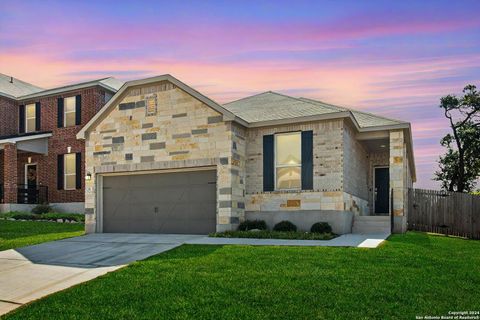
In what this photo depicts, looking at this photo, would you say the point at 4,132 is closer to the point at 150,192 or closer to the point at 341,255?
the point at 150,192

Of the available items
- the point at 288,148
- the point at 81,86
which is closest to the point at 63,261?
the point at 288,148

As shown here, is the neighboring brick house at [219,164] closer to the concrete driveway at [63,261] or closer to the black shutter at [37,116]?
the concrete driveway at [63,261]

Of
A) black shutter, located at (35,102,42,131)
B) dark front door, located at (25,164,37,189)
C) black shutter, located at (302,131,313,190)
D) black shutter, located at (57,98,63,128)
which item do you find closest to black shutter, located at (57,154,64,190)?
black shutter, located at (57,98,63,128)

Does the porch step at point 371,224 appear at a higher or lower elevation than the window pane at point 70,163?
lower

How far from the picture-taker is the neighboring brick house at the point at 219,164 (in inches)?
612

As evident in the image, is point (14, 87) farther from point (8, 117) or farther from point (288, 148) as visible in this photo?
point (288, 148)

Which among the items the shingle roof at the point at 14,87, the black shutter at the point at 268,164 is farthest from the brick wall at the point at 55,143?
the black shutter at the point at 268,164

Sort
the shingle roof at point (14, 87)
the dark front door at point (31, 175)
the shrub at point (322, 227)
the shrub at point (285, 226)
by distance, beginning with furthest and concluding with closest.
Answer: the shingle roof at point (14, 87), the dark front door at point (31, 175), the shrub at point (285, 226), the shrub at point (322, 227)

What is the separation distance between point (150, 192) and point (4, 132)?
1461 cm

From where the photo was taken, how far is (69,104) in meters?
26.0

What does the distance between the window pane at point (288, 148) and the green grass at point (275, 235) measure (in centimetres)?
253

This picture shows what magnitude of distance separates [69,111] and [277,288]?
69.9 feet

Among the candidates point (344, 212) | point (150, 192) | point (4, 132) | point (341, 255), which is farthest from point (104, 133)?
point (4, 132)

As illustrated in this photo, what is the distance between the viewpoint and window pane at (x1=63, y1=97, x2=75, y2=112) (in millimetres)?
25847
